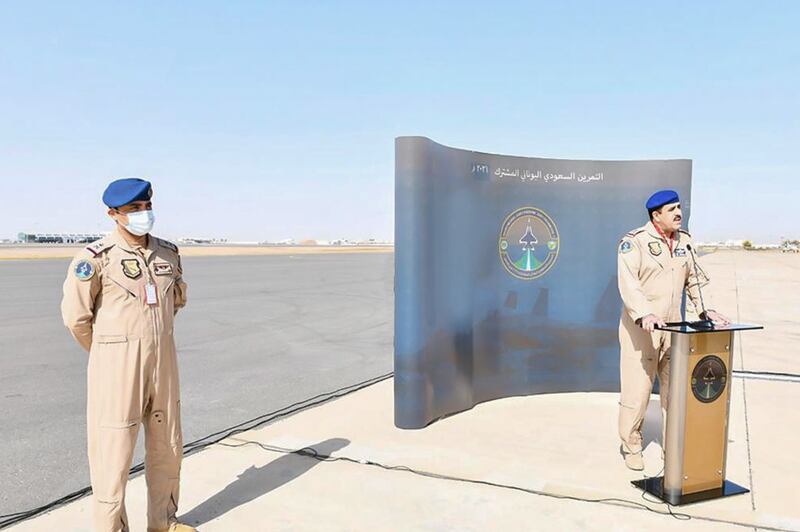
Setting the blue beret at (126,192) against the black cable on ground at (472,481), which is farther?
the black cable on ground at (472,481)

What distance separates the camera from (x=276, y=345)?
A: 928cm

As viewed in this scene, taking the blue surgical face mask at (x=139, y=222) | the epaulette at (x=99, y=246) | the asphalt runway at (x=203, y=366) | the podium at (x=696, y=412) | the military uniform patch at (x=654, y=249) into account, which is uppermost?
the blue surgical face mask at (x=139, y=222)

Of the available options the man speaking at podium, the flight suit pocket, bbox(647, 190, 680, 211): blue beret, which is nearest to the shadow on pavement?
the flight suit pocket

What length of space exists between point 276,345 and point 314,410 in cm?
376

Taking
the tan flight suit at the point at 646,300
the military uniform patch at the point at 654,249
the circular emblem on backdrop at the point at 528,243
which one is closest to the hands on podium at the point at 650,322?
the tan flight suit at the point at 646,300

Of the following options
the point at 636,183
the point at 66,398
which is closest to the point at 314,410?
the point at 66,398

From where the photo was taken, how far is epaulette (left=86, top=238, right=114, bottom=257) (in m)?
2.88

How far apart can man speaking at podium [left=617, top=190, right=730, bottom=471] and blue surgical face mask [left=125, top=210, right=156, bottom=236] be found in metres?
3.00

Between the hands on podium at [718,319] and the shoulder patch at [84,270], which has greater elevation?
the shoulder patch at [84,270]

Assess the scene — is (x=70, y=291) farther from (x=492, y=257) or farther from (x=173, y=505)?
(x=492, y=257)

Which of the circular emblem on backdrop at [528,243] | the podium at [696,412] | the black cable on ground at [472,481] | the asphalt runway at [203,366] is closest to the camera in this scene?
the black cable on ground at [472,481]

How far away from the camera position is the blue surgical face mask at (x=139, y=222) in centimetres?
295

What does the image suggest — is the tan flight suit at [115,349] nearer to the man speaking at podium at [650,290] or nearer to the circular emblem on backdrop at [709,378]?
the man speaking at podium at [650,290]

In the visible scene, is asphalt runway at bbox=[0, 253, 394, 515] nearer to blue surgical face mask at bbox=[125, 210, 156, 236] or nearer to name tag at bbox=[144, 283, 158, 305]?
name tag at bbox=[144, 283, 158, 305]
